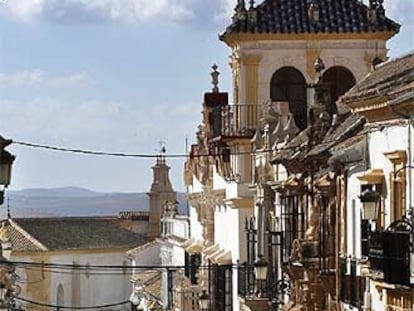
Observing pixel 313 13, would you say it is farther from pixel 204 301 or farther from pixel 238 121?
pixel 204 301

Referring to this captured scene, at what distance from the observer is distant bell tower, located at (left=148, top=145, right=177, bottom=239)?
339ft

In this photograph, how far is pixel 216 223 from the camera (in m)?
49.2

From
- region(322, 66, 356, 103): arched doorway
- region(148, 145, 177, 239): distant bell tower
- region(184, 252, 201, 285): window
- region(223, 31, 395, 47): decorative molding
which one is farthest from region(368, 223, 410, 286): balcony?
region(148, 145, 177, 239): distant bell tower

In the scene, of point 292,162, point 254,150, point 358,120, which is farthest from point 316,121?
point 254,150

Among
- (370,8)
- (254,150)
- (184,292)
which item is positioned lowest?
(184,292)

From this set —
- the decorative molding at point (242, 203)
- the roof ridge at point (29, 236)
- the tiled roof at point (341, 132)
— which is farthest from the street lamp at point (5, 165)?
the roof ridge at point (29, 236)

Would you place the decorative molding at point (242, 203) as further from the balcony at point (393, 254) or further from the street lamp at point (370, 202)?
the balcony at point (393, 254)

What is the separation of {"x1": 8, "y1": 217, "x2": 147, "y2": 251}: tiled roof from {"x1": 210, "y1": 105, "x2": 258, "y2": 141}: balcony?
45.5 metres

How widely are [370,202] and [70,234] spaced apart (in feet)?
255

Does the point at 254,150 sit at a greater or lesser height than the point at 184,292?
greater

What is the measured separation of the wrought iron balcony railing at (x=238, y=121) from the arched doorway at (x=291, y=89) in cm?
Answer: 68

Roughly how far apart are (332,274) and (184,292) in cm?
2464

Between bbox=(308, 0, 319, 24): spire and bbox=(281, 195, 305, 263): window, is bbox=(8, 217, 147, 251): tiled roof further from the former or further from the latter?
bbox=(281, 195, 305, 263): window

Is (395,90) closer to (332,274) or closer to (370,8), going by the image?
(332,274)
